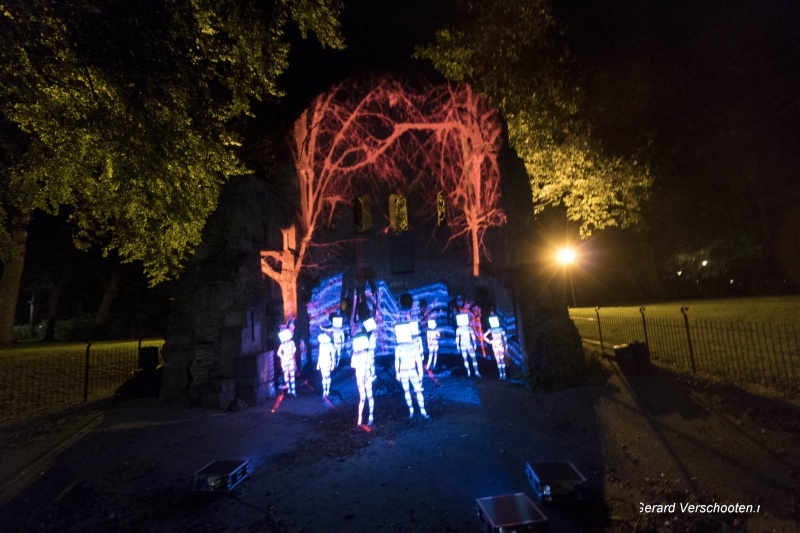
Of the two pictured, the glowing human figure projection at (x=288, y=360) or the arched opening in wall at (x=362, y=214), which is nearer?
the glowing human figure projection at (x=288, y=360)

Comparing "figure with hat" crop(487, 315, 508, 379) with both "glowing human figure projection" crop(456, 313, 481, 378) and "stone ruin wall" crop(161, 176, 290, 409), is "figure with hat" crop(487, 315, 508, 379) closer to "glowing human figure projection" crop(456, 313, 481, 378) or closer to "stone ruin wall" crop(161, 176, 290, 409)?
"glowing human figure projection" crop(456, 313, 481, 378)

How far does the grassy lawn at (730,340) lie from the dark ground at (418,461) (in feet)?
4.01

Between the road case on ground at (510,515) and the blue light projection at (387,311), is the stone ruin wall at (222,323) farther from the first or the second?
the road case on ground at (510,515)

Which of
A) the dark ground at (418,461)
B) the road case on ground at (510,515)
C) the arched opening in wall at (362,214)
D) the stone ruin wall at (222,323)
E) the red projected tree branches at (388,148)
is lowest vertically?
the dark ground at (418,461)

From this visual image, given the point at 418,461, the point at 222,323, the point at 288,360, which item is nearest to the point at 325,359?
the point at 288,360

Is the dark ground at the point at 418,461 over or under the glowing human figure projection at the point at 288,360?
under

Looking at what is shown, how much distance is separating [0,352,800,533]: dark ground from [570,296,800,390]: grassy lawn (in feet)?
4.01

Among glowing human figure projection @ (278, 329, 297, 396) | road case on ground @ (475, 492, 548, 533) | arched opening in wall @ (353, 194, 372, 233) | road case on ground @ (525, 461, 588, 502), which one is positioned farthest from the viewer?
arched opening in wall @ (353, 194, 372, 233)

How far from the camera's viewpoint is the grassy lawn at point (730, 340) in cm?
763

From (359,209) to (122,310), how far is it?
24.8 meters

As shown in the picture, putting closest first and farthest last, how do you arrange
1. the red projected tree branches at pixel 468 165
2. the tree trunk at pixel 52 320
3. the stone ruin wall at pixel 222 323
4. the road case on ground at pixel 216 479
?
the road case on ground at pixel 216 479
the stone ruin wall at pixel 222 323
the red projected tree branches at pixel 468 165
the tree trunk at pixel 52 320

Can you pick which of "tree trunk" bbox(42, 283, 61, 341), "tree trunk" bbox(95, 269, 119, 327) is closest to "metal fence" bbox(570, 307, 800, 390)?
"tree trunk" bbox(95, 269, 119, 327)

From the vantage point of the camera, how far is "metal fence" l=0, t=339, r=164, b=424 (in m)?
9.41

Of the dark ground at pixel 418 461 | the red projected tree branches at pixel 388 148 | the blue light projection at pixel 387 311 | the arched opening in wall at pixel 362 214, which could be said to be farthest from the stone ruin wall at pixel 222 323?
the arched opening in wall at pixel 362 214
